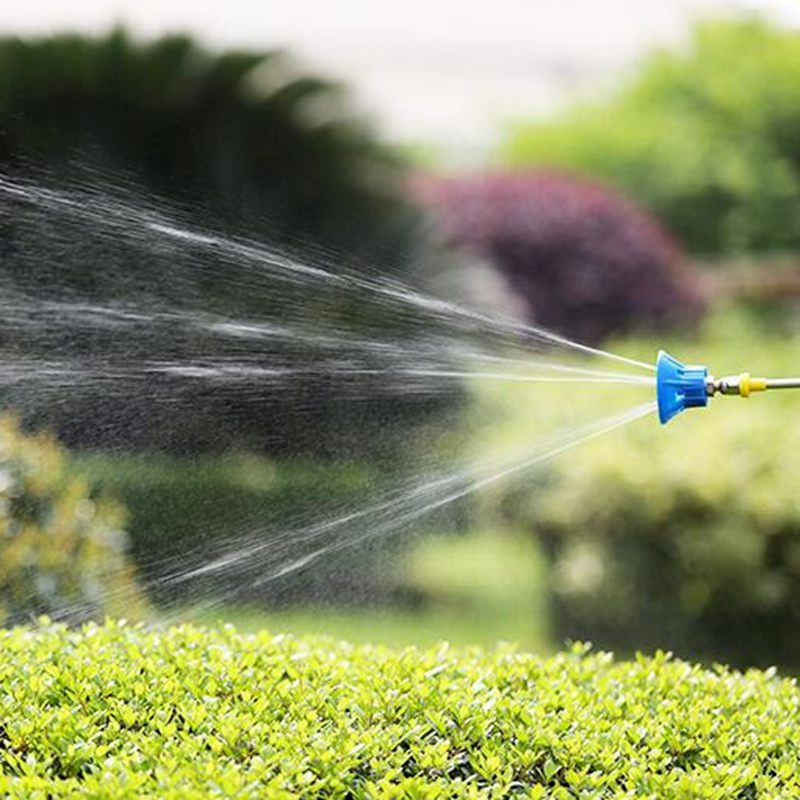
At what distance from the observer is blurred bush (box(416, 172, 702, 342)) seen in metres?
10.8

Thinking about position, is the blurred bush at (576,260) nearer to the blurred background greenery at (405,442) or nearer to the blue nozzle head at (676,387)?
the blurred background greenery at (405,442)

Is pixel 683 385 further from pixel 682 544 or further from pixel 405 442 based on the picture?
pixel 405 442

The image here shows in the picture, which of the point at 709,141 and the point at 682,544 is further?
the point at 709,141

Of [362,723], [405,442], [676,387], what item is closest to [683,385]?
[676,387]

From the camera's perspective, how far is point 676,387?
3.05 metres

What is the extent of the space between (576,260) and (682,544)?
5282mm

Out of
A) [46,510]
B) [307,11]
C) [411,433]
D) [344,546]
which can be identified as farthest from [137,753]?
[307,11]

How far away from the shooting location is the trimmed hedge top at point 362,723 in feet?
8.55

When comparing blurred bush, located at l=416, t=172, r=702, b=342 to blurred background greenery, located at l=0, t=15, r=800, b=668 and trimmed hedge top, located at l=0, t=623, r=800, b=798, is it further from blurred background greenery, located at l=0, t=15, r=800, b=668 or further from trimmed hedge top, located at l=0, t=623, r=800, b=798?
trimmed hedge top, located at l=0, t=623, r=800, b=798

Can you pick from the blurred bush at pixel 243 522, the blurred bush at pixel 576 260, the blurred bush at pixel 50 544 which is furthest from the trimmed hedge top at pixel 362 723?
the blurred bush at pixel 576 260

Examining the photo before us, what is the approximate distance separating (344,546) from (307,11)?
17003 millimetres

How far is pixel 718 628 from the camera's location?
5.87 m

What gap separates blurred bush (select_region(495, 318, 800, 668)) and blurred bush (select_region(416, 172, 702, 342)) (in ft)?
15.0

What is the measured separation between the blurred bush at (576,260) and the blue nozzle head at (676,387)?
7.57m
